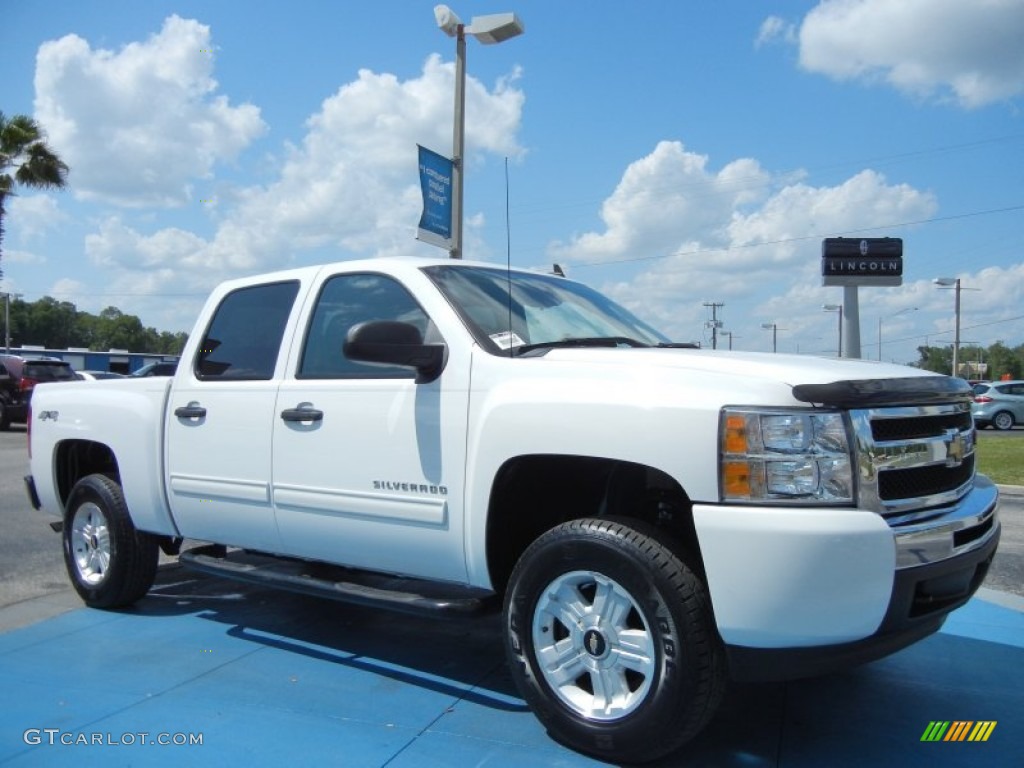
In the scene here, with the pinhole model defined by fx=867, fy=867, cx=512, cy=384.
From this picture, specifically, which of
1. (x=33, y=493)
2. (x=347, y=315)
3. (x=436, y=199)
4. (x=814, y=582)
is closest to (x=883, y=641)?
(x=814, y=582)

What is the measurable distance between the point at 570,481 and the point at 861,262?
2745 centimetres

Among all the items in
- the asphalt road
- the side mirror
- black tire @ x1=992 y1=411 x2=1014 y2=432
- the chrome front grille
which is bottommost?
black tire @ x1=992 y1=411 x2=1014 y2=432

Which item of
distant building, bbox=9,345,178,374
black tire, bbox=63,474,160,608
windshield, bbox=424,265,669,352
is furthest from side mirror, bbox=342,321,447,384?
distant building, bbox=9,345,178,374

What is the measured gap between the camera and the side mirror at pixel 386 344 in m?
3.40

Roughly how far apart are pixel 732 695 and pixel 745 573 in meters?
1.41

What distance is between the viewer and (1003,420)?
2773cm

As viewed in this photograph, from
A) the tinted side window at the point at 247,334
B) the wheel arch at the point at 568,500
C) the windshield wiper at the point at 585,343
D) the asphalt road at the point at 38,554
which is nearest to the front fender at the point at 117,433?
the tinted side window at the point at 247,334

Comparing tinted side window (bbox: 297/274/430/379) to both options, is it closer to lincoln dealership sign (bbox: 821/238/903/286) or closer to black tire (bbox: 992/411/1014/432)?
lincoln dealership sign (bbox: 821/238/903/286)

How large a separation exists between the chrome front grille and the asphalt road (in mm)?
3418

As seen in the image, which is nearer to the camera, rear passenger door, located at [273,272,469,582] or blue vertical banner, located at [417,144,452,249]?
rear passenger door, located at [273,272,469,582]

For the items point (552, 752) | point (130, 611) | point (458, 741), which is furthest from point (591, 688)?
point (130, 611)

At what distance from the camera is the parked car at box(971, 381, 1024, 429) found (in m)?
27.5

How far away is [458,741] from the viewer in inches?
131

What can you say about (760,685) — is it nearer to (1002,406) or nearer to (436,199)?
(436,199)
